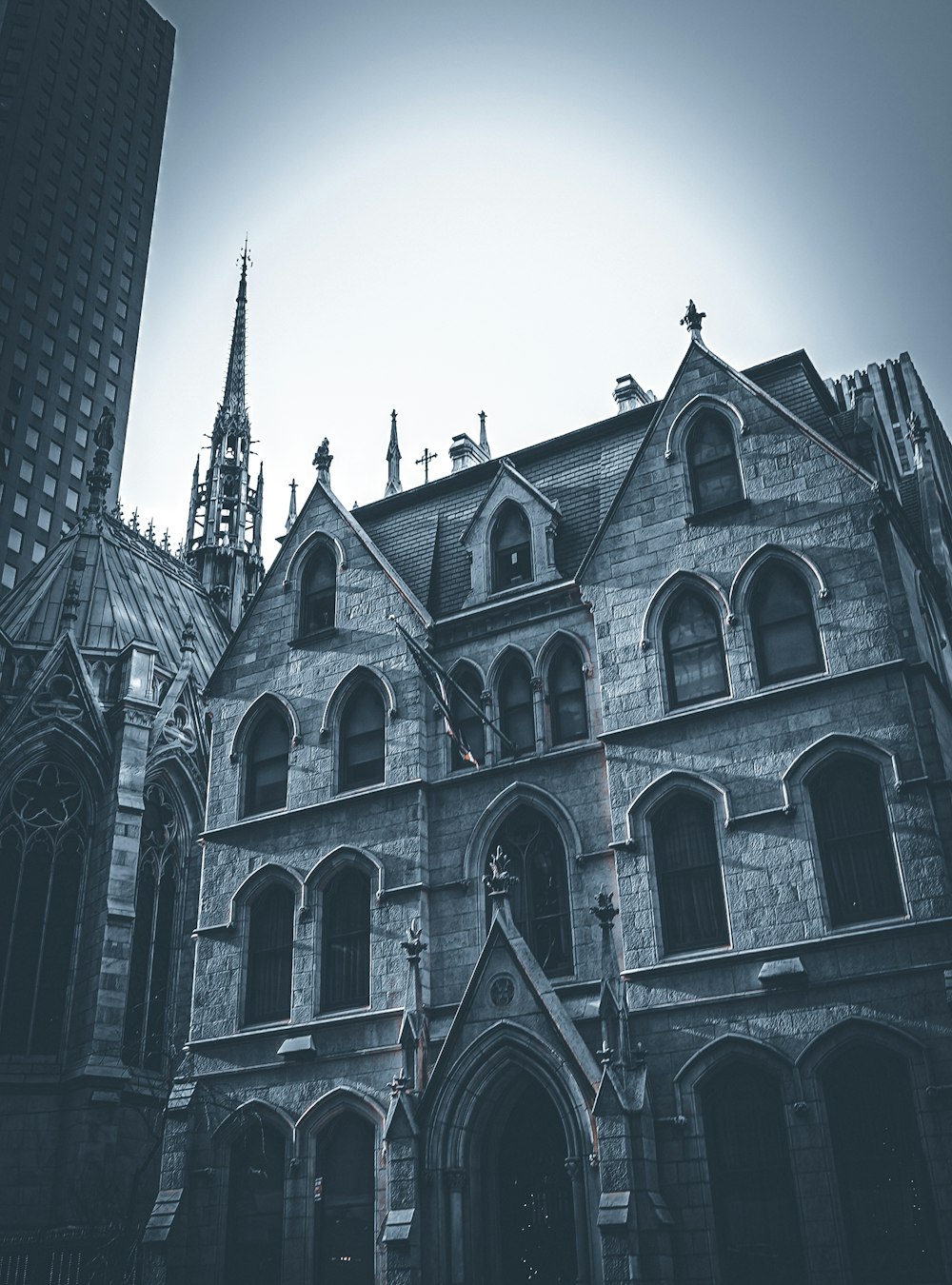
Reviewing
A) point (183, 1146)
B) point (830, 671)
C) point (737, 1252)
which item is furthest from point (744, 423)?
point (183, 1146)

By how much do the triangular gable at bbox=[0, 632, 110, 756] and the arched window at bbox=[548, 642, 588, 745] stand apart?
65.3 ft

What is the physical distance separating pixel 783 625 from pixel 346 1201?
12481 millimetres

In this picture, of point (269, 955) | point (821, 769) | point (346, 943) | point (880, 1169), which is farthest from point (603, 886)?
point (269, 955)

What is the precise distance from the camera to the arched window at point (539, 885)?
23250 mm

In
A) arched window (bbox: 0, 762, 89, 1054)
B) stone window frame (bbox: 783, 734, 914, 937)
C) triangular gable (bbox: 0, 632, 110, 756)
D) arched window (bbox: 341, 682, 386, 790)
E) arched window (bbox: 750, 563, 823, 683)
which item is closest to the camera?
stone window frame (bbox: 783, 734, 914, 937)

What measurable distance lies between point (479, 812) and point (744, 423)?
8837 mm

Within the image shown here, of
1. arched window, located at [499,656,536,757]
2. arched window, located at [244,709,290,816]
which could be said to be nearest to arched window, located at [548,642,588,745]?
arched window, located at [499,656,536,757]

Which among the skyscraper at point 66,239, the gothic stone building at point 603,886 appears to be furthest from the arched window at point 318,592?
the skyscraper at point 66,239

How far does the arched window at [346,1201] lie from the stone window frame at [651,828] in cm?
634

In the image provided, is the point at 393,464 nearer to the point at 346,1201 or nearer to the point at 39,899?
the point at 39,899

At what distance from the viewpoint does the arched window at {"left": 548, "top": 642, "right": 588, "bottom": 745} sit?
24.9 metres

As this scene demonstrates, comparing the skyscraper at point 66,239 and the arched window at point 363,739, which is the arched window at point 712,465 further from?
the skyscraper at point 66,239

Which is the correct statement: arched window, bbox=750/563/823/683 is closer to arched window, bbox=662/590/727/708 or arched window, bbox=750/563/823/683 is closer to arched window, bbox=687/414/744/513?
arched window, bbox=662/590/727/708

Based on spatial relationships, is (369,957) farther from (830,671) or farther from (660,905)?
(830,671)
